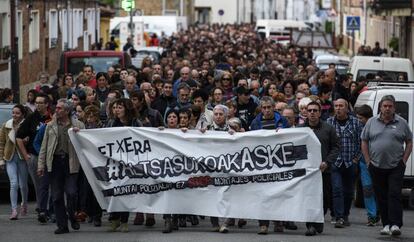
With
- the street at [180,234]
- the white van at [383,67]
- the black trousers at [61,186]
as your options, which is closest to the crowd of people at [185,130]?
the black trousers at [61,186]

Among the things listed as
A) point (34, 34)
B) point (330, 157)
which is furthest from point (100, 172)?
point (34, 34)

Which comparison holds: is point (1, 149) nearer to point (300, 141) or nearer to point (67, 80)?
point (300, 141)

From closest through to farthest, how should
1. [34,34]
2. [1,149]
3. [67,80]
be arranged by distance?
[1,149] → [67,80] → [34,34]

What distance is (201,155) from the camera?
15680 mm

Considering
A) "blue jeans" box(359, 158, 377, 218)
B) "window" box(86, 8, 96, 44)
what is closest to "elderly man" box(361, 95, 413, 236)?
"blue jeans" box(359, 158, 377, 218)

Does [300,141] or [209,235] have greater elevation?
[300,141]

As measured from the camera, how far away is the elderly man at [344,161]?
16.5 metres

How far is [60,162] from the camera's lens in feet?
51.0

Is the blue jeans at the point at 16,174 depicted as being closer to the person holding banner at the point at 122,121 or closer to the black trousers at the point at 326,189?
the person holding banner at the point at 122,121

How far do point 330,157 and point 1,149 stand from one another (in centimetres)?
452

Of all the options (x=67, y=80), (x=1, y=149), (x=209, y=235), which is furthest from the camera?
(x=67, y=80)

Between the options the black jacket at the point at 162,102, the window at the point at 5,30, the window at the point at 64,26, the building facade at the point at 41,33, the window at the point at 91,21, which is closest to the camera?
the black jacket at the point at 162,102

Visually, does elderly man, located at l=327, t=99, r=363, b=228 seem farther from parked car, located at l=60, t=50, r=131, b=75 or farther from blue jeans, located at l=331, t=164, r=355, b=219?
parked car, located at l=60, t=50, r=131, b=75

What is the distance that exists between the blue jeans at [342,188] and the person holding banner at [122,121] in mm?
2622
